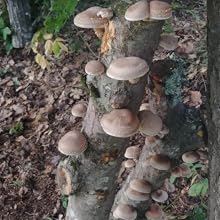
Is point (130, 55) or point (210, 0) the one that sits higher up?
point (210, 0)

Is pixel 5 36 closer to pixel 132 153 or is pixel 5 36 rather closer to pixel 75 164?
pixel 132 153

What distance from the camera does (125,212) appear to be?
8.21ft

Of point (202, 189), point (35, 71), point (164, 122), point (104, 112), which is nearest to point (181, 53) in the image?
point (35, 71)

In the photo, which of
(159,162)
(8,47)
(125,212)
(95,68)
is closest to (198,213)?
(125,212)

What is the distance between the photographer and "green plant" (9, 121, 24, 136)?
4.43 metres

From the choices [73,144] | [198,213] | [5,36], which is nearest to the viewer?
[73,144]

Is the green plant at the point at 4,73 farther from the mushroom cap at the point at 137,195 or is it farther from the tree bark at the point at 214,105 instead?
the tree bark at the point at 214,105

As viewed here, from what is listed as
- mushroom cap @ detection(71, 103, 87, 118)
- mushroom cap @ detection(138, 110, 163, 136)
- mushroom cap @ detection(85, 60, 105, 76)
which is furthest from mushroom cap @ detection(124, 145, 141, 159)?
mushroom cap @ detection(85, 60, 105, 76)

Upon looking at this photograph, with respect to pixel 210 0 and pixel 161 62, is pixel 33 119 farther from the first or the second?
pixel 210 0

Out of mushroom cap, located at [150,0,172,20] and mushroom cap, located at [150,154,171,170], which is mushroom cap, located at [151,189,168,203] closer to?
mushroom cap, located at [150,154,171,170]

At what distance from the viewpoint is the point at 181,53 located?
487cm

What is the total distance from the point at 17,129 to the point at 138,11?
10.7 feet

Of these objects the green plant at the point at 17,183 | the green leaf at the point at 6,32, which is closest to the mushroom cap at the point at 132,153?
the green plant at the point at 17,183

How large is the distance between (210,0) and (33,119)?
3.36 metres
